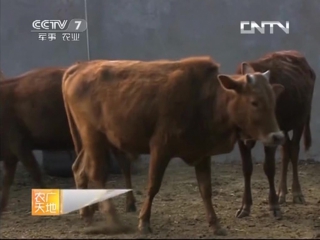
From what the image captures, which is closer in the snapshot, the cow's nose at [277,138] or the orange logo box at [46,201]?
the cow's nose at [277,138]

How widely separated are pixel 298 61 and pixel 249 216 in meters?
2.00

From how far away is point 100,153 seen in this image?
7492 millimetres

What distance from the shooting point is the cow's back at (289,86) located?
325 inches

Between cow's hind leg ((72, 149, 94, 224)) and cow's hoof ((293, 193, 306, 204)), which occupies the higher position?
cow's hind leg ((72, 149, 94, 224))

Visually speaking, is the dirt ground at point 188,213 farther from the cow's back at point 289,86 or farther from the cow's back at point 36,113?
the cow's back at point 289,86

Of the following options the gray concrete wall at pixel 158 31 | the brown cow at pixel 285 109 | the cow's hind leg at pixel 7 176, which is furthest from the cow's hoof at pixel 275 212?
the gray concrete wall at pixel 158 31

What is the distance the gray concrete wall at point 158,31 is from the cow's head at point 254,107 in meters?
4.68

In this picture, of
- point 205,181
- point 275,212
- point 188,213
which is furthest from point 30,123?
point 275,212

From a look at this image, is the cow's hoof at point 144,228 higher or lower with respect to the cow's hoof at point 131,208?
higher

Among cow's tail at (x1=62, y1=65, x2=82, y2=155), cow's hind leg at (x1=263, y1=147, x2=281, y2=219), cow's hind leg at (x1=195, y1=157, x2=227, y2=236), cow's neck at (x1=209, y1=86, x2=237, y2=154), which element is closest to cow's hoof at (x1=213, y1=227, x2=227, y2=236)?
cow's hind leg at (x1=195, y1=157, x2=227, y2=236)

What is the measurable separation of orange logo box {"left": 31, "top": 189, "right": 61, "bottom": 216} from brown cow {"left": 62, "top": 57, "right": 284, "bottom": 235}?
57 cm

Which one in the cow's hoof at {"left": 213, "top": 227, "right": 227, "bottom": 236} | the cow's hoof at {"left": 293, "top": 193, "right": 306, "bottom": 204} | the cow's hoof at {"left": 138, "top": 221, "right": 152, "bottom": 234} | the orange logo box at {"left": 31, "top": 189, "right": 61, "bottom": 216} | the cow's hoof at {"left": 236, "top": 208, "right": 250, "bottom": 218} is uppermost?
the orange logo box at {"left": 31, "top": 189, "right": 61, "bottom": 216}

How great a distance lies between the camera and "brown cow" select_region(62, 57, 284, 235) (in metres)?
6.82

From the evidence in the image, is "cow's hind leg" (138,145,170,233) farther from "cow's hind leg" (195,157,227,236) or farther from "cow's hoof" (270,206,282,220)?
"cow's hoof" (270,206,282,220)
